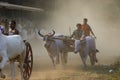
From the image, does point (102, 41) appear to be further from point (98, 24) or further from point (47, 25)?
point (47, 25)

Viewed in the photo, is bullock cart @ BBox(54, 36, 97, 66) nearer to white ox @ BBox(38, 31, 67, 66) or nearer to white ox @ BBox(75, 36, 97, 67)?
white ox @ BBox(75, 36, 97, 67)

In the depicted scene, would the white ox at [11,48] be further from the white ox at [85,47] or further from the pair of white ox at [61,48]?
the pair of white ox at [61,48]

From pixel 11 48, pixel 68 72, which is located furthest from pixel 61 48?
pixel 11 48

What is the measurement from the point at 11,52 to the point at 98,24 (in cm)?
2065

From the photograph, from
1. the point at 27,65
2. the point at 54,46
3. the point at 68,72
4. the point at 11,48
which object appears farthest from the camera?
the point at 54,46

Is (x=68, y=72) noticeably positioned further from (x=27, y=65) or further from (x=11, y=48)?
(x=11, y=48)

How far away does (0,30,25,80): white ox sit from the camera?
14422 millimetres

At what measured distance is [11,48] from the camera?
14.9 metres

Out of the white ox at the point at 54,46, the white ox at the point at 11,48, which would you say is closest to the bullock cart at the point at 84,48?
the white ox at the point at 54,46

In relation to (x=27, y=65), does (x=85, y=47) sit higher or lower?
higher

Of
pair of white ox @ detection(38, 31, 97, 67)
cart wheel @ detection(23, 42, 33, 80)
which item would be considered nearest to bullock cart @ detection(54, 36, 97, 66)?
pair of white ox @ detection(38, 31, 97, 67)

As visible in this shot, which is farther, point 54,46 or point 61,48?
point 61,48

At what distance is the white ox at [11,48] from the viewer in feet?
47.3

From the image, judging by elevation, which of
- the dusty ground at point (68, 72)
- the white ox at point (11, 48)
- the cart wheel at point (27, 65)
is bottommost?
the dusty ground at point (68, 72)
